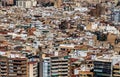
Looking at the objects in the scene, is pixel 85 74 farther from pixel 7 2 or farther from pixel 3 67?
pixel 7 2

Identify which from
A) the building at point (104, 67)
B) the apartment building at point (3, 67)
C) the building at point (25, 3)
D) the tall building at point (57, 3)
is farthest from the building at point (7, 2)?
the building at point (104, 67)

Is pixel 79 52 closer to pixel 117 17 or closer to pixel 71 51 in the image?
pixel 71 51

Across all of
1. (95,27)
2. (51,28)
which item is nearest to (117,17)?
(95,27)

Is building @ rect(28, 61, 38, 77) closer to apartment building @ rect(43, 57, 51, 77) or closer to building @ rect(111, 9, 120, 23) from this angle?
apartment building @ rect(43, 57, 51, 77)

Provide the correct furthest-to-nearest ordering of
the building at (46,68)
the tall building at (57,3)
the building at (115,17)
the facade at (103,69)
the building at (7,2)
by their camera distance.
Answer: the building at (7,2), the tall building at (57,3), the building at (115,17), the building at (46,68), the facade at (103,69)

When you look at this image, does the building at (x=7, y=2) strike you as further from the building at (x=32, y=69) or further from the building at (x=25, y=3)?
the building at (x=32, y=69)

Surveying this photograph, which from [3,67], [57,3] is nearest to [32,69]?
[3,67]

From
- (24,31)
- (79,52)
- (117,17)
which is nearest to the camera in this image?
(79,52)

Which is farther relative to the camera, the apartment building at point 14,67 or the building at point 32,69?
the building at point 32,69
